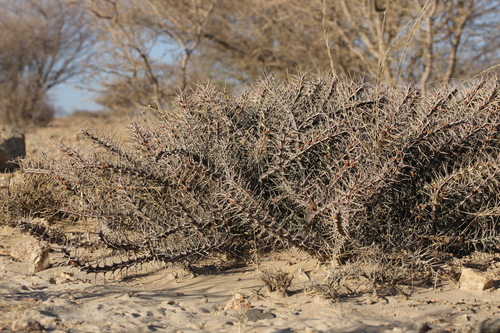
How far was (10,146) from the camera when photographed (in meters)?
6.30

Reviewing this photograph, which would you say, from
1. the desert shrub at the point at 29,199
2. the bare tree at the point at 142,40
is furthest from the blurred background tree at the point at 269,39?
the desert shrub at the point at 29,199

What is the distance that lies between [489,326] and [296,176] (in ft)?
4.65

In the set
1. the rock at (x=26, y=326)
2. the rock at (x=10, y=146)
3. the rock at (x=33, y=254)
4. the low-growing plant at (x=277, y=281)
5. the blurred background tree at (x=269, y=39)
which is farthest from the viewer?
the blurred background tree at (x=269, y=39)

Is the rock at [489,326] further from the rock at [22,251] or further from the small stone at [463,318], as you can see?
the rock at [22,251]

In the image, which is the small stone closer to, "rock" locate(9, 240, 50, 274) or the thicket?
the thicket

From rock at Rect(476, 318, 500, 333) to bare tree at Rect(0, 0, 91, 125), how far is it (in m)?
17.0

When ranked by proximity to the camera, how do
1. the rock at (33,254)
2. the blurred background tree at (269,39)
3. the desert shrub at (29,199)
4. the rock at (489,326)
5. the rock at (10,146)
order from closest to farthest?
the rock at (489,326) → the rock at (33,254) → the desert shrub at (29,199) → the rock at (10,146) → the blurred background tree at (269,39)

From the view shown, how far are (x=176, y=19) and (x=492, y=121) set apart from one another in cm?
959

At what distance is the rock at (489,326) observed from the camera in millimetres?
2668

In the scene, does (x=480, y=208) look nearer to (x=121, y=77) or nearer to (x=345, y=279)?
(x=345, y=279)

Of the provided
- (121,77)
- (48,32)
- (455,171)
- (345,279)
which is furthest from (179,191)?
(48,32)

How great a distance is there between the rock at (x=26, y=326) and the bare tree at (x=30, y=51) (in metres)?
16.1

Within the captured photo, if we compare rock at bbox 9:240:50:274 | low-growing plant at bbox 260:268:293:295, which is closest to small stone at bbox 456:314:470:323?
low-growing plant at bbox 260:268:293:295

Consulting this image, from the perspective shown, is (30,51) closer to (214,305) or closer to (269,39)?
(269,39)
